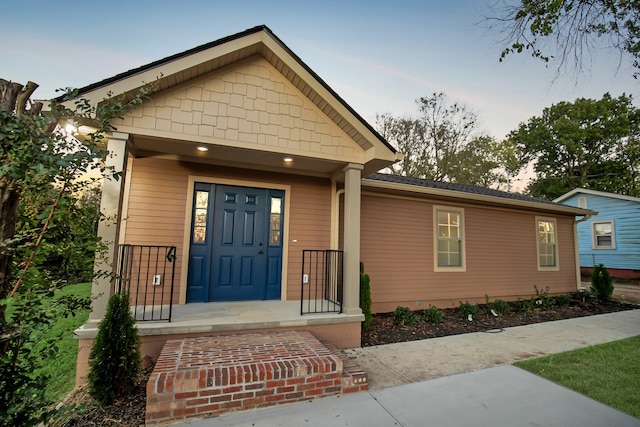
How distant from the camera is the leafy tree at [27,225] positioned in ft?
4.57

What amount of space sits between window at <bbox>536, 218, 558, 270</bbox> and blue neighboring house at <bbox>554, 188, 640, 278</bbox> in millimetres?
6604

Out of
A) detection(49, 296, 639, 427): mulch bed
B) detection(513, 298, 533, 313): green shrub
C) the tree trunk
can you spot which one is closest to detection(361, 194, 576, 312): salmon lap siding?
detection(513, 298, 533, 313): green shrub

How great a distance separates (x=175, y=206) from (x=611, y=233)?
17601 millimetres

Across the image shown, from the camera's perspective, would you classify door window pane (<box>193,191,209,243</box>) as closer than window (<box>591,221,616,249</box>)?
Yes

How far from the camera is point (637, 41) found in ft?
14.5

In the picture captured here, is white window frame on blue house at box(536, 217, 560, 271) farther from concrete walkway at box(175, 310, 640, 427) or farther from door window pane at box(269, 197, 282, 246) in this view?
door window pane at box(269, 197, 282, 246)

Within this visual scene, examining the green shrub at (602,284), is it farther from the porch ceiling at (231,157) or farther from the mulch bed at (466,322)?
the porch ceiling at (231,157)

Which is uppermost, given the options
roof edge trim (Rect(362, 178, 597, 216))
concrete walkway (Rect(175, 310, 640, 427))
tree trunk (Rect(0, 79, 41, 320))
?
roof edge trim (Rect(362, 178, 597, 216))

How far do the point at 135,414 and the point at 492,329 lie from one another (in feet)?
18.2

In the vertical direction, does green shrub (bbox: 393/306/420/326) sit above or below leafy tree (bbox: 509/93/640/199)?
below

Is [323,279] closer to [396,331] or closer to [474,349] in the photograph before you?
[396,331]

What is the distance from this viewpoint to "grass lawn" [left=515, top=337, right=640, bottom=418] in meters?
2.86

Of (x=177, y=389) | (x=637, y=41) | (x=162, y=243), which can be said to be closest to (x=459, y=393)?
(x=177, y=389)

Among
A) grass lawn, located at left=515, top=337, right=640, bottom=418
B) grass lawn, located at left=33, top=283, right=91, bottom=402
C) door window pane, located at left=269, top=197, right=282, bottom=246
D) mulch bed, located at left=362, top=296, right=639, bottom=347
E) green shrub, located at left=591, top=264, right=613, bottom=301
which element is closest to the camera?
grass lawn, located at left=515, top=337, right=640, bottom=418
